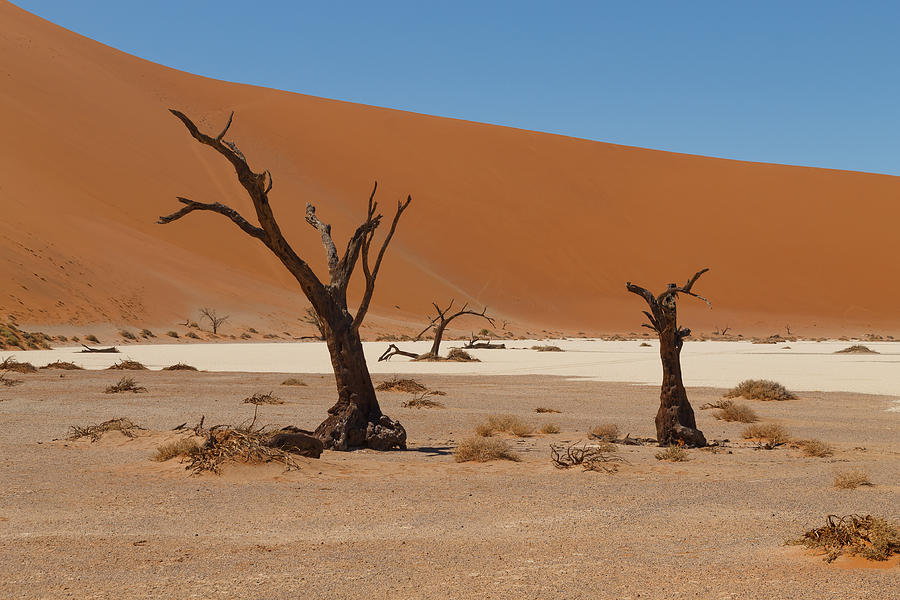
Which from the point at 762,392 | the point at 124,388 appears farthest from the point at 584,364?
the point at 124,388

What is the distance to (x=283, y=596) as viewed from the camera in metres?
5.18

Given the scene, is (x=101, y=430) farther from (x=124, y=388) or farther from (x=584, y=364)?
(x=584, y=364)

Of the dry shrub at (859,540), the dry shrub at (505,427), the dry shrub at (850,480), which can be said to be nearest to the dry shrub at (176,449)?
the dry shrub at (505,427)

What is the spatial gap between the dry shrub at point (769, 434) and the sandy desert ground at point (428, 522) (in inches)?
17.6

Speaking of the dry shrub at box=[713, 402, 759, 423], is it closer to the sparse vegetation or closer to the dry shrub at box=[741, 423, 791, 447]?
the dry shrub at box=[741, 423, 791, 447]

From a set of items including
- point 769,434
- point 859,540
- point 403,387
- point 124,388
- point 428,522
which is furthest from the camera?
point 403,387

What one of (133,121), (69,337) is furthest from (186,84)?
(69,337)

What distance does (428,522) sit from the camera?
287 inches

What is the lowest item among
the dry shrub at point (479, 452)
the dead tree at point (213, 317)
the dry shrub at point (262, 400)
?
the dry shrub at point (479, 452)

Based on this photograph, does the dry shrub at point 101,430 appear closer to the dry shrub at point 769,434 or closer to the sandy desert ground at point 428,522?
the sandy desert ground at point 428,522

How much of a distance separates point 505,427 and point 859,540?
8.01m

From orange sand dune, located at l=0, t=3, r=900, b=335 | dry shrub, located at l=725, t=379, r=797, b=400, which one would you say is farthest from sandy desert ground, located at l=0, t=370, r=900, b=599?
orange sand dune, located at l=0, t=3, r=900, b=335

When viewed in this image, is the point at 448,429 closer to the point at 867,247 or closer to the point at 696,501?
the point at 696,501

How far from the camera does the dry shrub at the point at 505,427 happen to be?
13.2 m
